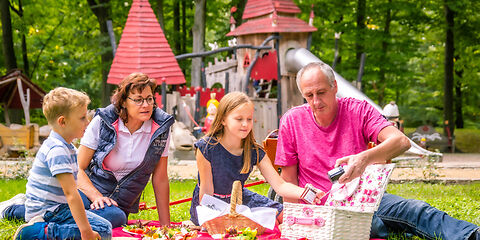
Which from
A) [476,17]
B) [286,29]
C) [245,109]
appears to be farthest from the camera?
[476,17]

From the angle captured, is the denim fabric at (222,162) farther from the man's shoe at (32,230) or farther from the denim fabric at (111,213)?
the man's shoe at (32,230)

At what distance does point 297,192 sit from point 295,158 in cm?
34

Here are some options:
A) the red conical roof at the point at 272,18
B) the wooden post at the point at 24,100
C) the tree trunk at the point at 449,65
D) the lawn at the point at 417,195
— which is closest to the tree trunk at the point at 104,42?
the wooden post at the point at 24,100

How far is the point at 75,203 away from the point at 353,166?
1.83 m

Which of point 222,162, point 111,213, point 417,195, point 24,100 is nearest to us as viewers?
point 111,213

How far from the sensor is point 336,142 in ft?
13.3

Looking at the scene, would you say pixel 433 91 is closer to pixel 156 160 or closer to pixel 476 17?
pixel 476 17

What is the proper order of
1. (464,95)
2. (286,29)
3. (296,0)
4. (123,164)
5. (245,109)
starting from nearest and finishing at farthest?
(245,109)
(123,164)
(286,29)
(296,0)
(464,95)

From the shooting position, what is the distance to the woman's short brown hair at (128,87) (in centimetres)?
416

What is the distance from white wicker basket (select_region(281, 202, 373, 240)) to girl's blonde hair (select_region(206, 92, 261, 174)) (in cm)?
70

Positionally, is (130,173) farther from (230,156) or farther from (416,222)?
(416,222)

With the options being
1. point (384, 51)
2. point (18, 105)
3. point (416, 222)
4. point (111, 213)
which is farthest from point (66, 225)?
point (384, 51)

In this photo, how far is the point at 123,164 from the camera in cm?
439

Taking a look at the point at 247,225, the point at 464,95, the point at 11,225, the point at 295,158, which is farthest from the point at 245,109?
the point at 464,95
